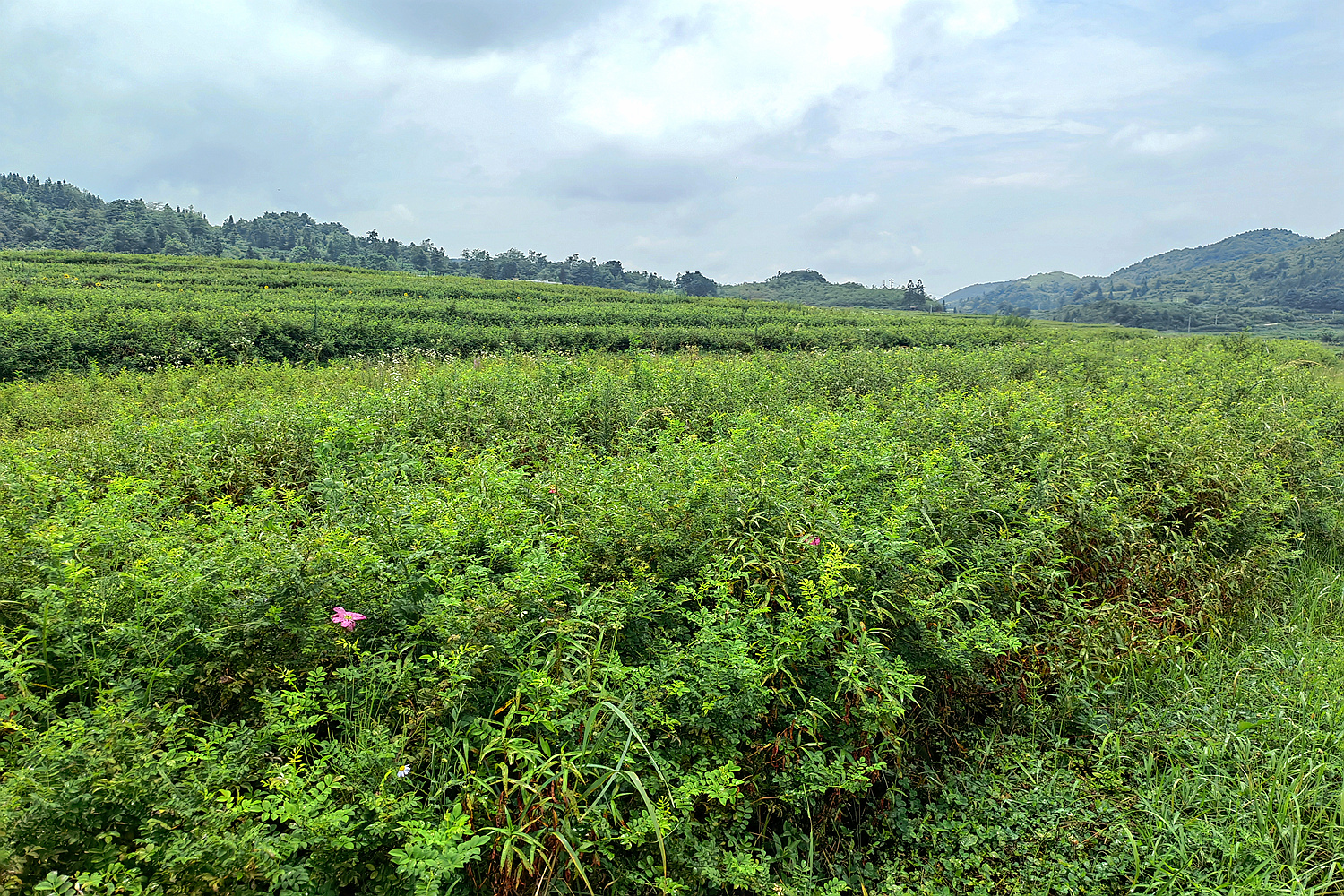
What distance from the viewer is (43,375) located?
1145 cm

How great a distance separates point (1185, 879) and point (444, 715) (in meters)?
2.87

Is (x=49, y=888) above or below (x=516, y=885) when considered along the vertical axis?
above

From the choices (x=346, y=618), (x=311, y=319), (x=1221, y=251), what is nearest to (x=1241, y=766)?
(x=346, y=618)

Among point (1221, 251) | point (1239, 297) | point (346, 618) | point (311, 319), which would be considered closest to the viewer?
point (346, 618)

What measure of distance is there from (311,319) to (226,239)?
79349mm

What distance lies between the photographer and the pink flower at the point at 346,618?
2.17m

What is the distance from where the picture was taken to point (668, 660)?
2387 mm

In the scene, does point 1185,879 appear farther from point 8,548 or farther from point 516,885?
point 8,548

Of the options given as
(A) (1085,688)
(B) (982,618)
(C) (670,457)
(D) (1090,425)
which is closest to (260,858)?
(C) (670,457)

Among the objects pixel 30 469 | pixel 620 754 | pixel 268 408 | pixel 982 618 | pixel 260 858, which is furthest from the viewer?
pixel 268 408

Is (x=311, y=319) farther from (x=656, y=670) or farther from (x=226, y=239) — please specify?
(x=226, y=239)

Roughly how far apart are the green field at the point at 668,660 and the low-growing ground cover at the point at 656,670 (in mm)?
17

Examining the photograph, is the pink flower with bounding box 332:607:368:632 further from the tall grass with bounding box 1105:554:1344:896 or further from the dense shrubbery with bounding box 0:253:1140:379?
the dense shrubbery with bounding box 0:253:1140:379

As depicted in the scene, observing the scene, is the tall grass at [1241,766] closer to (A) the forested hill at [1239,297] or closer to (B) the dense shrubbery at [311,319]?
(B) the dense shrubbery at [311,319]
